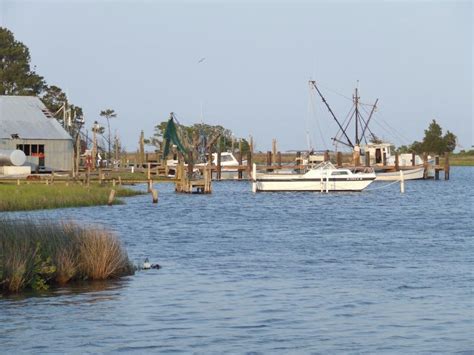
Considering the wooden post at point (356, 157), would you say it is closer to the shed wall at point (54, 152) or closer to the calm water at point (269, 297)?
the shed wall at point (54, 152)

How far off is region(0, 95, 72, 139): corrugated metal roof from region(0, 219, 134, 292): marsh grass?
63503 millimetres

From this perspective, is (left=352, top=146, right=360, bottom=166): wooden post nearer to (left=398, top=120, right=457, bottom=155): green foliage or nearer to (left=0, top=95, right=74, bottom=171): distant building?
(left=0, top=95, right=74, bottom=171): distant building

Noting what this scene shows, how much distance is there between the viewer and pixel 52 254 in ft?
94.6

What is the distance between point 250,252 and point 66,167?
186 feet

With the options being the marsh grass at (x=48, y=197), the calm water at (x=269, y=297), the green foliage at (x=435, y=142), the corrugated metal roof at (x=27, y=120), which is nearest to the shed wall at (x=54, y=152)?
the corrugated metal roof at (x=27, y=120)

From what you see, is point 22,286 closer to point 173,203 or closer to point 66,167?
point 173,203

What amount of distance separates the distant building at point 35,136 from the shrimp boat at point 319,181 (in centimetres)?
1654

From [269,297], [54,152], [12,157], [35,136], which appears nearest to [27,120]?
[35,136]

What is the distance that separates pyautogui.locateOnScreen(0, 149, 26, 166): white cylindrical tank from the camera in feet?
282

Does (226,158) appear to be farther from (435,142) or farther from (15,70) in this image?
(435,142)

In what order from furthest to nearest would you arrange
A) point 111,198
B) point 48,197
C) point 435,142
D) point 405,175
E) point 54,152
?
point 435,142
point 405,175
point 54,152
point 111,198
point 48,197

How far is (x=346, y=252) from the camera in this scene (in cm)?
4138

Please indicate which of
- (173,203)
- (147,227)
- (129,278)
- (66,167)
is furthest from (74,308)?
(66,167)

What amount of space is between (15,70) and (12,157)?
4938cm
